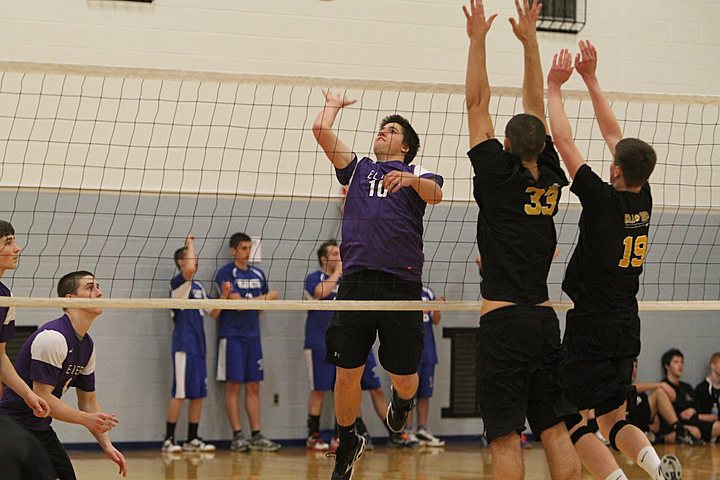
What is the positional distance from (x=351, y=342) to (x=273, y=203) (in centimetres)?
533

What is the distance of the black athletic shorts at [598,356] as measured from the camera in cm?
532

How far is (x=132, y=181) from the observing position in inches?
432

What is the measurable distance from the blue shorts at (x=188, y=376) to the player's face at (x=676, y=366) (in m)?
5.63

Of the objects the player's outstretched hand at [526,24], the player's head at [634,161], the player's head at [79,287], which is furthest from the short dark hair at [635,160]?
the player's head at [79,287]

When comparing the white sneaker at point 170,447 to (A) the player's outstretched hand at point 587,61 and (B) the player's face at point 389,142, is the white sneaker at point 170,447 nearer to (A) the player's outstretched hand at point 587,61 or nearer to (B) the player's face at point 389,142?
(B) the player's face at point 389,142

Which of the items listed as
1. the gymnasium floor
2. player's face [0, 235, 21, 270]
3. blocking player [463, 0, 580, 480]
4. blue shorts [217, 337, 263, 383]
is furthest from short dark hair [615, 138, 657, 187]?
blue shorts [217, 337, 263, 383]

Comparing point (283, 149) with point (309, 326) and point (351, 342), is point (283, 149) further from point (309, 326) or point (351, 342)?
point (351, 342)

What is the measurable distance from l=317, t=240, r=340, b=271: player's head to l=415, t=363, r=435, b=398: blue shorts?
1614mm

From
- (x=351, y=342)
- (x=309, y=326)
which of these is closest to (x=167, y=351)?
(x=309, y=326)

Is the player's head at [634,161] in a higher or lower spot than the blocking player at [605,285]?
higher

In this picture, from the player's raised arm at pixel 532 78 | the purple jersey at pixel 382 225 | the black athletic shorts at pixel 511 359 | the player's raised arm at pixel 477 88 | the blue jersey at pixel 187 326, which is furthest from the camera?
the blue jersey at pixel 187 326

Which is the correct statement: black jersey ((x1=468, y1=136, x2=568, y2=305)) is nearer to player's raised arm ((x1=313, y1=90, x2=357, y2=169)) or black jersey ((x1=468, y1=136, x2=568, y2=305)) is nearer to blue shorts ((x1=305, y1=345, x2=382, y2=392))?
player's raised arm ((x1=313, y1=90, x2=357, y2=169))

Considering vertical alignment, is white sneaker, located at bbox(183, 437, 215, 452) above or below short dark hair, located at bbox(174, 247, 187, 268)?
below

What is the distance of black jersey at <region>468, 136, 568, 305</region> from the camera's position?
5078mm
